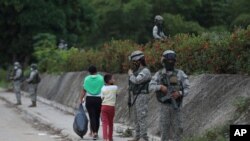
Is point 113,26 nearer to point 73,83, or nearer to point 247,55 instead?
point 73,83

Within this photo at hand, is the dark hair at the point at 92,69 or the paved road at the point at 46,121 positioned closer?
the dark hair at the point at 92,69

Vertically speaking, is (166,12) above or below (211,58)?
above

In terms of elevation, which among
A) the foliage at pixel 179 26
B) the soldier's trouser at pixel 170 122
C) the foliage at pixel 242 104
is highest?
the foliage at pixel 179 26

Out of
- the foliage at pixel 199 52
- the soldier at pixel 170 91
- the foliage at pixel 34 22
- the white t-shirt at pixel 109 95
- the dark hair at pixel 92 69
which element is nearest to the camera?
the soldier at pixel 170 91

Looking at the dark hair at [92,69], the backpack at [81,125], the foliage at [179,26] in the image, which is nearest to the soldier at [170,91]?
the backpack at [81,125]

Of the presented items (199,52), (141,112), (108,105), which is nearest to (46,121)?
(108,105)

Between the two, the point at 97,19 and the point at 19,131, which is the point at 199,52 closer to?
the point at 19,131

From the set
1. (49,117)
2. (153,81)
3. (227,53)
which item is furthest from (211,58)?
(49,117)

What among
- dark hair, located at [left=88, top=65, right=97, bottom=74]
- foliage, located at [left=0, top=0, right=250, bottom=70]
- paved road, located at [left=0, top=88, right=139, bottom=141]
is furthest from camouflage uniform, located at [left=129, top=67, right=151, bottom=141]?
foliage, located at [left=0, top=0, right=250, bottom=70]

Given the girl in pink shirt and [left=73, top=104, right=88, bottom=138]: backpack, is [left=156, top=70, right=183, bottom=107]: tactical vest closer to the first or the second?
the girl in pink shirt

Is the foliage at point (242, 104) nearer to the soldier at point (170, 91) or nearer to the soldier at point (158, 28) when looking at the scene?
the soldier at point (170, 91)

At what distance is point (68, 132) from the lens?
1744 centimetres

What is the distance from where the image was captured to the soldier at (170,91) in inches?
438

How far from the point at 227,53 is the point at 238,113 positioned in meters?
2.81
